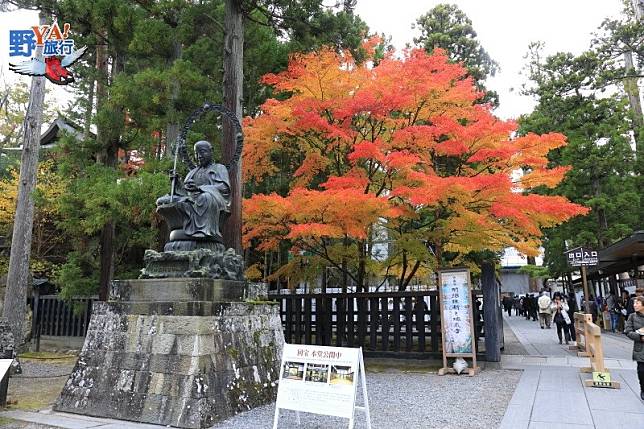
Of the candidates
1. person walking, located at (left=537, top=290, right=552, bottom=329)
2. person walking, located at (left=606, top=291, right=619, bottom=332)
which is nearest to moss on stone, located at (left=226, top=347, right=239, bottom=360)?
person walking, located at (left=537, top=290, right=552, bottom=329)

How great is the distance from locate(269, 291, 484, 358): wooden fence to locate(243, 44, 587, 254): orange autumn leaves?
61.9 inches

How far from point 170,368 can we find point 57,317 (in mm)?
12179

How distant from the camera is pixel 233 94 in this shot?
32.9 ft

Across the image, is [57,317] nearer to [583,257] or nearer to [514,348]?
[514,348]

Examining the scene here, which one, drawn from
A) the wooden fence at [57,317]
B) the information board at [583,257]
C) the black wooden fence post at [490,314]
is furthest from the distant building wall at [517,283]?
the wooden fence at [57,317]

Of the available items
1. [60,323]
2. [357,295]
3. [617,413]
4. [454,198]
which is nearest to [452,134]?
[454,198]

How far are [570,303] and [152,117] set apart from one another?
17195 millimetres

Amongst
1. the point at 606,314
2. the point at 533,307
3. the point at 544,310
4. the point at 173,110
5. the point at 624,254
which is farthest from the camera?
the point at 533,307

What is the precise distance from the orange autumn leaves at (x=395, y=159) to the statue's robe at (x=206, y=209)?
1.96m

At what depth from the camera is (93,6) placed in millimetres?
→ 9703

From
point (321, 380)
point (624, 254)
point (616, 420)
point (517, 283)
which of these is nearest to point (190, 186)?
point (321, 380)

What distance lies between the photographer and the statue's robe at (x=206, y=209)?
678 centimetres

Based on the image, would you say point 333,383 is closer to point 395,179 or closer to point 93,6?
point 395,179

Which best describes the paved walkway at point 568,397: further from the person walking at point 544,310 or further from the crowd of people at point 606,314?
the person walking at point 544,310
